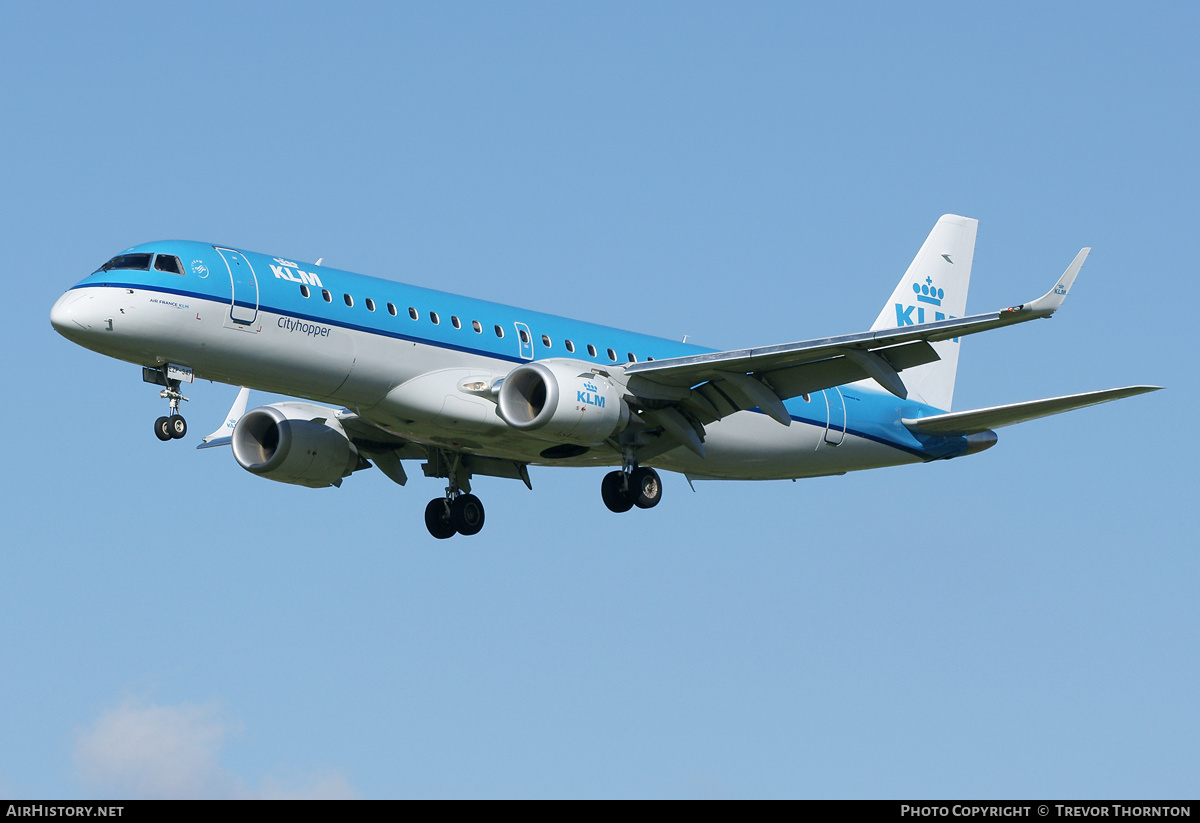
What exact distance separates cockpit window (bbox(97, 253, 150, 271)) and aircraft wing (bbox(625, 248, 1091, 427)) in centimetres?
969

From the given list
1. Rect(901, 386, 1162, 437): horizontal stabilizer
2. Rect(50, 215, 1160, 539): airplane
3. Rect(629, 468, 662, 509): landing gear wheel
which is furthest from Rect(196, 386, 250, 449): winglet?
Rect(901, 386, 1162, 437): horizontal stabilizer

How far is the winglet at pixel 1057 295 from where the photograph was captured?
2741cm

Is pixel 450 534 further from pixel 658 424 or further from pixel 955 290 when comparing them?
pixel 955 290

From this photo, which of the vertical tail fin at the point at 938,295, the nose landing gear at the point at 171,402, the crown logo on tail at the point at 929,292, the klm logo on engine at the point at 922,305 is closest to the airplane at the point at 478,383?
the nose landing gear at the point at 171,402

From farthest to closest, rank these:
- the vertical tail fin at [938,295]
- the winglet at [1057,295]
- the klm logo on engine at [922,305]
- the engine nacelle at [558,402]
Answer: the klm logo on engine at [922,305]
the vertical tail fin at [938,295]
the engine nacelle at [558,402]
the winglet at [1057,295]

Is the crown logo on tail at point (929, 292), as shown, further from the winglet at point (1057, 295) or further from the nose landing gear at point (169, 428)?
the nose landing gear at point (169, 428)

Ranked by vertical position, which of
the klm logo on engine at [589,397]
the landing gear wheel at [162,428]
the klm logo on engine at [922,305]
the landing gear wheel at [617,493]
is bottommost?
the landing gear wheel at [162,428]

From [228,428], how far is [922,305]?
18799 mm

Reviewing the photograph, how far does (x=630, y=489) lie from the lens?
3375 centimetres

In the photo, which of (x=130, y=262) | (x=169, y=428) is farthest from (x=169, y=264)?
(x=169, y=428)

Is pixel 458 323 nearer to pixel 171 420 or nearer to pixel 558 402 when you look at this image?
pixel 558 402

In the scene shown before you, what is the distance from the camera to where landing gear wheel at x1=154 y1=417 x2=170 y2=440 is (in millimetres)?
28844

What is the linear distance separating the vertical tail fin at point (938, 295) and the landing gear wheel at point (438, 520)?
504 inches

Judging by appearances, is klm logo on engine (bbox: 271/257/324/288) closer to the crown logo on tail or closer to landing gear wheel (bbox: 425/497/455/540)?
landing gear wheel (bbox: 425/497/455/540)
